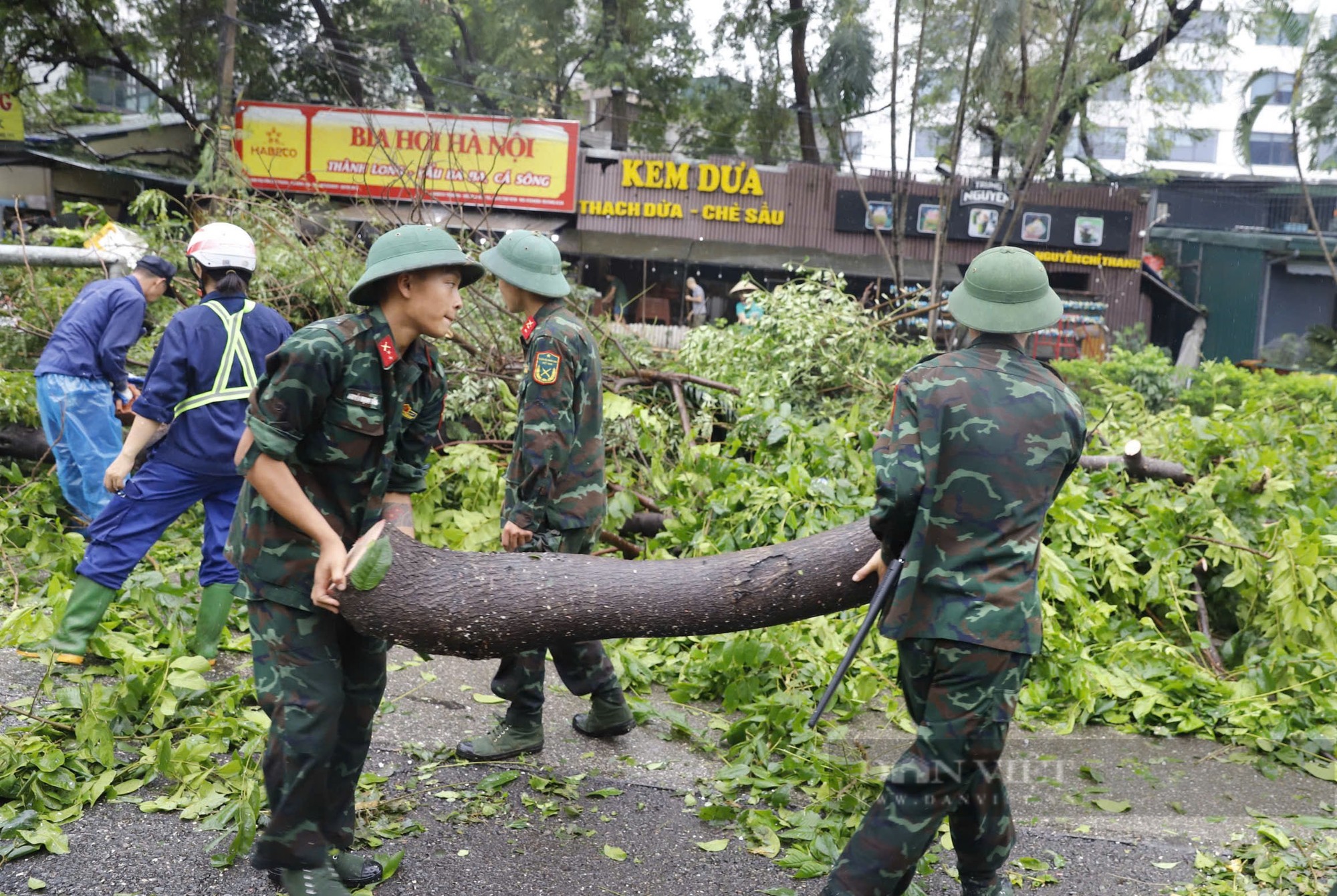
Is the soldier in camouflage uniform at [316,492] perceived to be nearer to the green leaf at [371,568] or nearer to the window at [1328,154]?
the green leaf at [371,568]

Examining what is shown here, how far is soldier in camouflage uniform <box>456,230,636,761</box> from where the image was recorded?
147 inches

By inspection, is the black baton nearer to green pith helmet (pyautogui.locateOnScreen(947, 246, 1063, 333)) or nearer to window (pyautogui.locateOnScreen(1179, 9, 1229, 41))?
green pith helmet (pyautogui.locateOnScreen(947, 246, 1063, 333))

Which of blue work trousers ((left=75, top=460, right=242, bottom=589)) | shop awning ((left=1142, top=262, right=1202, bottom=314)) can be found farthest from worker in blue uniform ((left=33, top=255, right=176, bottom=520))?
shop awning ((left=1142, top=262, right=1202, bottom=314))

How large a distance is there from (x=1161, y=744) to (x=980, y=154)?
17166 mm

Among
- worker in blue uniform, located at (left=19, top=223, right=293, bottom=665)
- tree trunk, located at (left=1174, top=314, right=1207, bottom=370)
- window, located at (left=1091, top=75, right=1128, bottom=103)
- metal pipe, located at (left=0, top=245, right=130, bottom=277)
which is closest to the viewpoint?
worker in blue uniform, located at (left=19, top=223, right=293, bottom=665)

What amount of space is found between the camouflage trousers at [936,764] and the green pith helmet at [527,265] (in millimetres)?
1881

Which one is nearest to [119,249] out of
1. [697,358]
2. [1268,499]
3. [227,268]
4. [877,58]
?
[227,268]

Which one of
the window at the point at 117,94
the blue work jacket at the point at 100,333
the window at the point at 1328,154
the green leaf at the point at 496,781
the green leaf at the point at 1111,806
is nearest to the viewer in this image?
the green leaf at the point at 496,781

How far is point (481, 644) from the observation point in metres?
2.74

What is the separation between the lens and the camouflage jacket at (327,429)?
8.23ft

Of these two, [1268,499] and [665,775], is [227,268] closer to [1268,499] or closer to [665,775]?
[665,775]

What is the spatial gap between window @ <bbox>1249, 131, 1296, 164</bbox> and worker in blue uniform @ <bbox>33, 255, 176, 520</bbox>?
152ft

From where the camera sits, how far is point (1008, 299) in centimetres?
273

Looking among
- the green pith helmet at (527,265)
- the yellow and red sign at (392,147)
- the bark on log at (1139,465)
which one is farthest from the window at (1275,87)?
the green pith helmet at (527,265)
